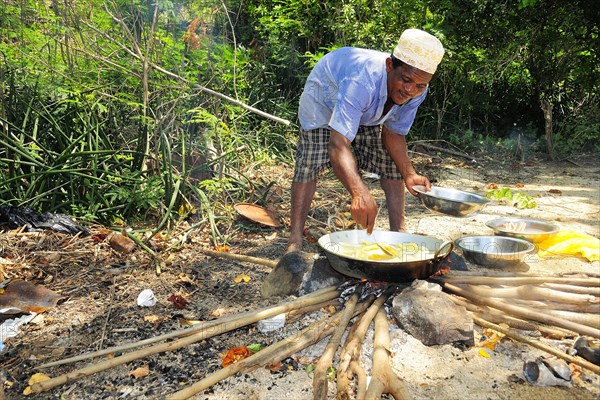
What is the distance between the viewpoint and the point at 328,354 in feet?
7.29

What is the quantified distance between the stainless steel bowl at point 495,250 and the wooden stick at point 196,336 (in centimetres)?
111

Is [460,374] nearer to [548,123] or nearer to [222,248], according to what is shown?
[222,248]

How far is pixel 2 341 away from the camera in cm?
257

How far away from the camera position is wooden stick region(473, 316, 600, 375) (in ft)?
7.10

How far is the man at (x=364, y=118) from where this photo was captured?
270 centimetres

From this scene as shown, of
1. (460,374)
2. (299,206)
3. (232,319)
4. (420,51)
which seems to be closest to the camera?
(460,374)

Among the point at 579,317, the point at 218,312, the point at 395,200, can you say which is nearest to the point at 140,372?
the point at 218,312

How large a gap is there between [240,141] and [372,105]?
8.71 ft

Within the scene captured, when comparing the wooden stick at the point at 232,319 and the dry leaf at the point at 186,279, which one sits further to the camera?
the dry leaf at the point at 186,279

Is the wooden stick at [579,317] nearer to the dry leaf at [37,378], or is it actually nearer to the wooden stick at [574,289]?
the wooden stick at [574,289]

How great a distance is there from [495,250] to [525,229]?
0.52 m

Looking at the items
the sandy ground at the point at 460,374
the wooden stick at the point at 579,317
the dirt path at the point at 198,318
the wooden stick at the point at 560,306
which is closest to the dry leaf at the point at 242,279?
the dirt path at the point at 198,318

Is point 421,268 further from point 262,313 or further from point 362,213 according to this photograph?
point 262,313

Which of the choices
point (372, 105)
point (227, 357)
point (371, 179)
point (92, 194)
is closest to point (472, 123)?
point (371, 179)
